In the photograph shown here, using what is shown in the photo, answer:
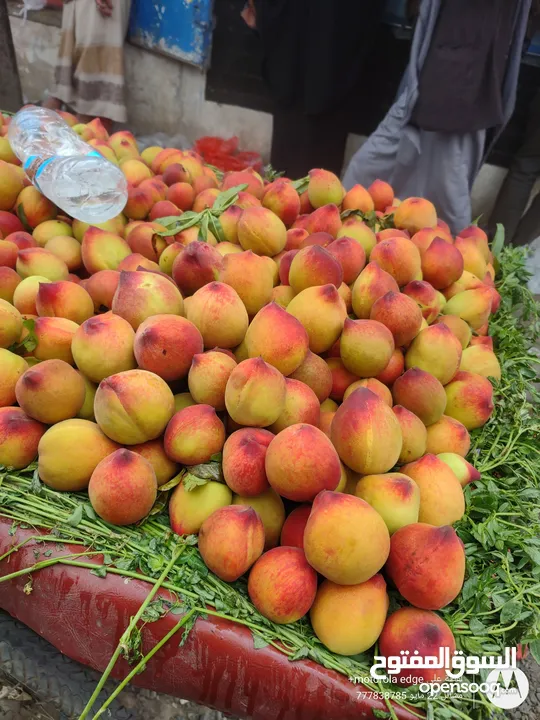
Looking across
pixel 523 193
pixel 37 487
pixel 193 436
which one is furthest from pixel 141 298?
pixel 523 193

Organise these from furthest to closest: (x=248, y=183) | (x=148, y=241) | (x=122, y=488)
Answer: (x=248, y=183), (x=148, y=241), (x=122, y=488)

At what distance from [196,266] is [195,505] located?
74cm

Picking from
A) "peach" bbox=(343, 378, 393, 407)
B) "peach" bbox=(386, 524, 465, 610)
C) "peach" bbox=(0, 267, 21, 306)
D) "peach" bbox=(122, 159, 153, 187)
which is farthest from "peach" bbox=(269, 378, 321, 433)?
"peach" bbox=(122, 159, 153, 187)

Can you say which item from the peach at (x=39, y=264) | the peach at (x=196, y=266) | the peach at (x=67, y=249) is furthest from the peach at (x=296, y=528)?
the peach at (x=67, y=249)

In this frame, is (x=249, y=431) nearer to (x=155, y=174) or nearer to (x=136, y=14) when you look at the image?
(x=155, y=174)

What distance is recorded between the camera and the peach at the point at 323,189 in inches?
83.4

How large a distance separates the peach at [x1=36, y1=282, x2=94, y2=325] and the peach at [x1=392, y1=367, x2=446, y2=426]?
1009mm

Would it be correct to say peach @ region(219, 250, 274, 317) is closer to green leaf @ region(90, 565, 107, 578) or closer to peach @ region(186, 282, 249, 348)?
peach @ region(186, 282, 249, 348)

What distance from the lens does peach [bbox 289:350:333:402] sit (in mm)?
1403

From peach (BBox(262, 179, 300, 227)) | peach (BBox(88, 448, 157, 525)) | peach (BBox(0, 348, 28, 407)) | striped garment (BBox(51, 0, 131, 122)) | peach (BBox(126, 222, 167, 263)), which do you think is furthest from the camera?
striped garment (BBox(51, 0, 131, 122))

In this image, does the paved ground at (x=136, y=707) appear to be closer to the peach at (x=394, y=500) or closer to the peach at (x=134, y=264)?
the peach at (x=394, y=500)

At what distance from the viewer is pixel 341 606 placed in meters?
1.05

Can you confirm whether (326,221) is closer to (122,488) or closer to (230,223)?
(230,223)

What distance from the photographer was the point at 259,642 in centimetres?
106
